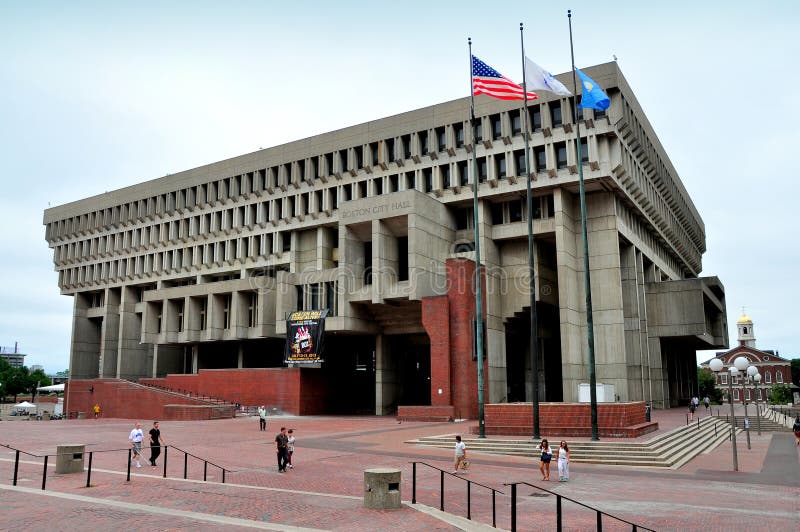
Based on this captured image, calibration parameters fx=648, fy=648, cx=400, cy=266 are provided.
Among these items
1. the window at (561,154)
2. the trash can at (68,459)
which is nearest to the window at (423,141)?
the window at (561,154)

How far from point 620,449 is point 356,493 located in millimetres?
11797

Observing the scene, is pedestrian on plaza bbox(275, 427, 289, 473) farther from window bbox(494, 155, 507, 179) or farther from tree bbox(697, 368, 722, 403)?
tree bbox(697, 368, 722, 403)

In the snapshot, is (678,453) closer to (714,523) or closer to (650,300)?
(714,523)

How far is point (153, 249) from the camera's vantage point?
240 feet

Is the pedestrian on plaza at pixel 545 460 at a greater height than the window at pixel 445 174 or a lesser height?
lesser

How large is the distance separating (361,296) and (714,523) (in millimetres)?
38639

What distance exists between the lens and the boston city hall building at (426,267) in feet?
155

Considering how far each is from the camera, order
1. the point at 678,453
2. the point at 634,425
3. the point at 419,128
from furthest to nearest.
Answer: the point at 419,128
the point at 634,425
the point at 678,453

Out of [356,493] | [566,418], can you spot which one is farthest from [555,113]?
[356,493]

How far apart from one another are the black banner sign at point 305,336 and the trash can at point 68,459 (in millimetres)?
32037

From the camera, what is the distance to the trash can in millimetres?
17656

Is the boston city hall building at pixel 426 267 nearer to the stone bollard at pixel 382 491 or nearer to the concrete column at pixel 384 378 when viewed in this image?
the concrete column at pixel 384 378

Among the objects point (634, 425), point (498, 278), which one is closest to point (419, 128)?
point (498, 278)

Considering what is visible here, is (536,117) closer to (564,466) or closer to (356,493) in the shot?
(564,466)
